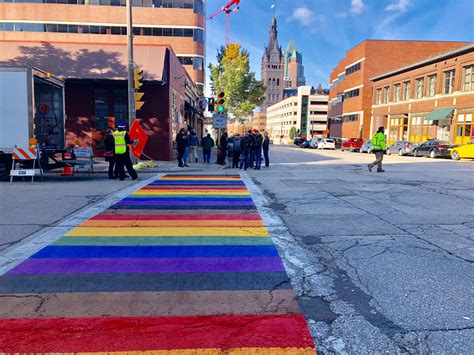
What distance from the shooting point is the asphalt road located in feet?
10.1

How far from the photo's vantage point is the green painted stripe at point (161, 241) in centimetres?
566

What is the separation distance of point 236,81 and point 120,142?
38309mm

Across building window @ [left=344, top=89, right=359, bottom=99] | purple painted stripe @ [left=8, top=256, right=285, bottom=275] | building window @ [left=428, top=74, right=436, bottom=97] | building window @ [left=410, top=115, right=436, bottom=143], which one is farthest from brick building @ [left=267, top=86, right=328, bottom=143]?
purple painted stripe @ [left=8, top=256, right=285, bottom=275]

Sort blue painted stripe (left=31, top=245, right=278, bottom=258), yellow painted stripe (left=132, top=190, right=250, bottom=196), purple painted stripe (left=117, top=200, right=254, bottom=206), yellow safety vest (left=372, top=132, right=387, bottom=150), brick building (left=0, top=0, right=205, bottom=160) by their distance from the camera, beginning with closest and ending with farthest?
blue painted stripe (left=31, top=245, right=278, bottom=258), purple painted stripe (left=117, top=200, right=254, bottom=206), yellow painted stripe (left=132, top=190, right=250, bottom=196), yellow safety vest (left=372, top=132, right=387, bottom=150), brick building (left=0, top=0, right=205, bottom=160)

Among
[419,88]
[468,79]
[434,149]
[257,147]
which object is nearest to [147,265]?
[257,147]

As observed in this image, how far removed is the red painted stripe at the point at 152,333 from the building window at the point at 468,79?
3869 centimetres

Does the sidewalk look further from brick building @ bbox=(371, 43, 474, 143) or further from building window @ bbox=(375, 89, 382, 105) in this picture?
building window @ bbox=(375, 89, 382, 105)

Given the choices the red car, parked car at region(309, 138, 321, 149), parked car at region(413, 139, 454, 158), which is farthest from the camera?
parked car at region(309, 138, 321, 149)

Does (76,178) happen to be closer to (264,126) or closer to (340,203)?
(340,203)

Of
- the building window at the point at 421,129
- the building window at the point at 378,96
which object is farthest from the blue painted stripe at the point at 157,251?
the building window at the point at 378,96

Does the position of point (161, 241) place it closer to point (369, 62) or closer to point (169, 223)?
point (169, 223)

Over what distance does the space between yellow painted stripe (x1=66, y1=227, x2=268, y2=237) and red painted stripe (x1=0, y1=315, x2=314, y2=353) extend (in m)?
2.79

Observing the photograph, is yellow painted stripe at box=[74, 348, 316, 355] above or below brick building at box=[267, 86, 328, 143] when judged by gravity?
below

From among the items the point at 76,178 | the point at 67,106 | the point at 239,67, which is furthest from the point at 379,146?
the point at 239,67
